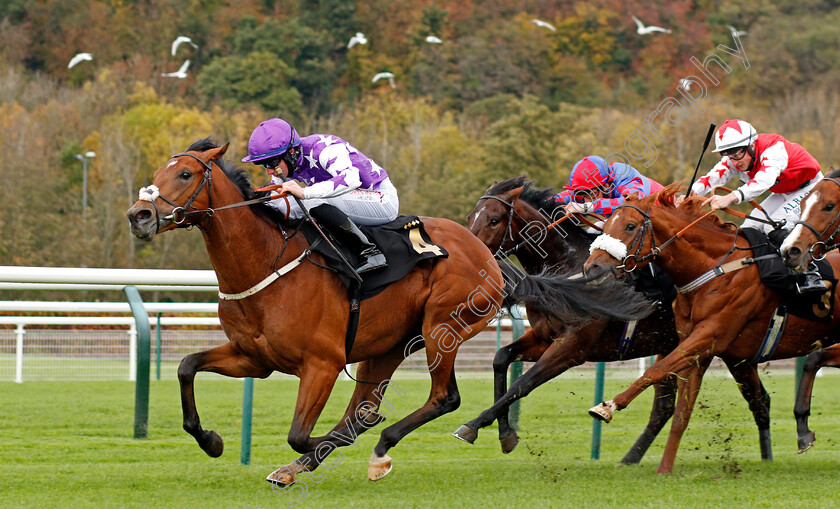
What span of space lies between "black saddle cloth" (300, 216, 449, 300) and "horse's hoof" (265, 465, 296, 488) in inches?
37.8

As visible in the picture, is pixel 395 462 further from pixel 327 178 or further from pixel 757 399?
pixel 757 399

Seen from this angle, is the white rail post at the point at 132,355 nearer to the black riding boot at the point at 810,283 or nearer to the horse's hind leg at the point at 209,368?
the horse's hind leg at the point at 209,368

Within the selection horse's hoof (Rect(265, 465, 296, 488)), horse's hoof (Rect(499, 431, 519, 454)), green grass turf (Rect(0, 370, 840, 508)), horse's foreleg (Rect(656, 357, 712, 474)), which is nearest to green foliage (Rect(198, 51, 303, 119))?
green grass turf (Rect(0, 370, 840, 508))

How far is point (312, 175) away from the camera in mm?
5641

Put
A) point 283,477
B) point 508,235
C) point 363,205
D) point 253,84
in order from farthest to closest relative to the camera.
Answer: point 253,84 → point 508,235 → point 363,205 → point 283,477

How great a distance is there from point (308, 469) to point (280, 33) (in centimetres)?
5128

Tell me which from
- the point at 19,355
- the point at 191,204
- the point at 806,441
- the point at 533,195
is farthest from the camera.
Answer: the point at 19,355

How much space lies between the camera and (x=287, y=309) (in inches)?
205

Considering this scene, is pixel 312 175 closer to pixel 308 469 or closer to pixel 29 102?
pixel 308 469

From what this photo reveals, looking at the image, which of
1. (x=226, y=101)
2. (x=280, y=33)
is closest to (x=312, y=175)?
(x=226, y=101)

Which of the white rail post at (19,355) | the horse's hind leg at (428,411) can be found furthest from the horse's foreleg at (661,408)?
the white rail post at (19,355)

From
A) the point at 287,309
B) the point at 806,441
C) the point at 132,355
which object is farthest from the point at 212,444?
the point at 132,355

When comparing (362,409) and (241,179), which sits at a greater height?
(241,179)

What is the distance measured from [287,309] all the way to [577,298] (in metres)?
1.85
